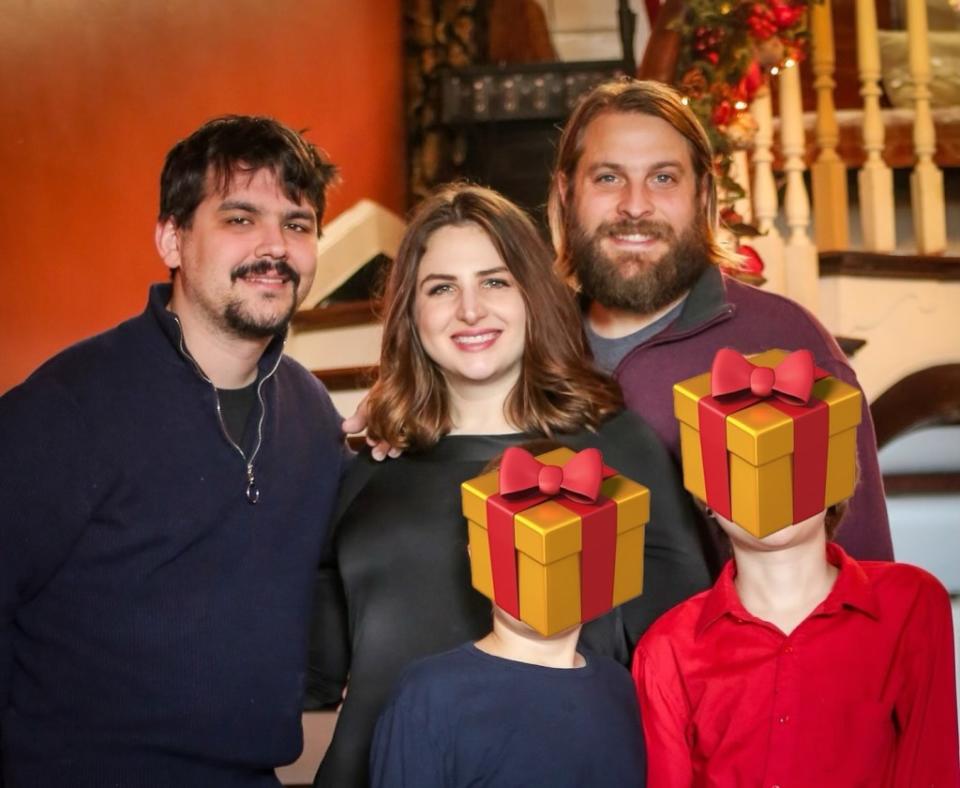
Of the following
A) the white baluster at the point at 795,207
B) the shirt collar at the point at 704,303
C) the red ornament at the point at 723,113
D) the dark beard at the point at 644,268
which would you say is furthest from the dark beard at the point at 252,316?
the white baluster at the point at 795,207

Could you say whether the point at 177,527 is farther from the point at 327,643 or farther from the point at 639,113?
the point at 639,113

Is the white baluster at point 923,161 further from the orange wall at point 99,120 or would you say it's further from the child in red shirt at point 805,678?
the child in red shirt at point 805,678

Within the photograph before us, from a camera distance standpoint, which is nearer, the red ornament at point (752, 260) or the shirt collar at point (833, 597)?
the shirt collar at point (833, 597)

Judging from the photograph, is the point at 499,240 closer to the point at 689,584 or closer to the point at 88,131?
the point at 689,584

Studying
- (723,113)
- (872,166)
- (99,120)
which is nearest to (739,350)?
(723,113)

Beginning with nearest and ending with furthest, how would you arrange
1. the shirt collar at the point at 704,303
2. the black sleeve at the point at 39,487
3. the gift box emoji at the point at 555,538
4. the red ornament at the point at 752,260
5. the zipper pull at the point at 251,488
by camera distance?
the gift box emoji at the point at 555,538 → the black sleeve at the point at 39,487 → the zipper pull at the point at 251,488 → the shirt collar at the point at 704,303 → the red ornament at the point at 752,260

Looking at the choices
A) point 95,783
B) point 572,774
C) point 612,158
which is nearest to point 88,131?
point 612,158

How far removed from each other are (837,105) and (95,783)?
395cm

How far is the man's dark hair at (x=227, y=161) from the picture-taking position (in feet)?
6.60

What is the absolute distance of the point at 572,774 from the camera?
1405mm

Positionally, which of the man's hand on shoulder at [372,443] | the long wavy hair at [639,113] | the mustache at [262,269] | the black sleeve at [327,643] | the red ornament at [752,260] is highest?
the long wavy hair at [639,113]

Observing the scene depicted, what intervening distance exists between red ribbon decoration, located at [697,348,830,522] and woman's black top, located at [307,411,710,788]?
1.37 feet

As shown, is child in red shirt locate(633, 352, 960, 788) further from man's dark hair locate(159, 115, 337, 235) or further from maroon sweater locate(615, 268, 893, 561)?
man's dark hair locate(159, 115, 337, 235)

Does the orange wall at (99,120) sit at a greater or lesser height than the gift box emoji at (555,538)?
greater
